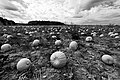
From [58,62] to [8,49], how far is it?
2392 mm

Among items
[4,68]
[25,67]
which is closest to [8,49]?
[4,68]

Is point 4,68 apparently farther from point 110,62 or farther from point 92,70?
point 110,62

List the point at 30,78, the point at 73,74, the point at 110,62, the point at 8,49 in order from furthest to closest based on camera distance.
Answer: the point at 8,49 → the point at 110,62 → the point at 73,74 → the point at 30,78

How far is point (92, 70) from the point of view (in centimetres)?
176

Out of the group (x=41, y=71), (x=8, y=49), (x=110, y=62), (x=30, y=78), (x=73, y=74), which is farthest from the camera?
(x=8, y=49)

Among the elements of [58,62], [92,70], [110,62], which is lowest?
[92,70]

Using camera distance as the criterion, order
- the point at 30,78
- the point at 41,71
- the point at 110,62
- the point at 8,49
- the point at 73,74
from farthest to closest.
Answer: the point at 8,49, the point at 110,62, the point at 41,71, the point at 73,74, the point at 30,78

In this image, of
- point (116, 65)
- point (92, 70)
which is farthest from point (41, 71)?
point (116, 65)

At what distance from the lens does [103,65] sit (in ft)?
6.36

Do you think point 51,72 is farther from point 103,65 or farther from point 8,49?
point 8,49

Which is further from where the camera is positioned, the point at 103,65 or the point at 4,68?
the point at 103,65

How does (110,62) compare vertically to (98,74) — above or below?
above

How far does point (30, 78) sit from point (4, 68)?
91 centimetres

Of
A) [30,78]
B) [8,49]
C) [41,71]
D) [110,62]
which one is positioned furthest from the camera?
[8,49]
